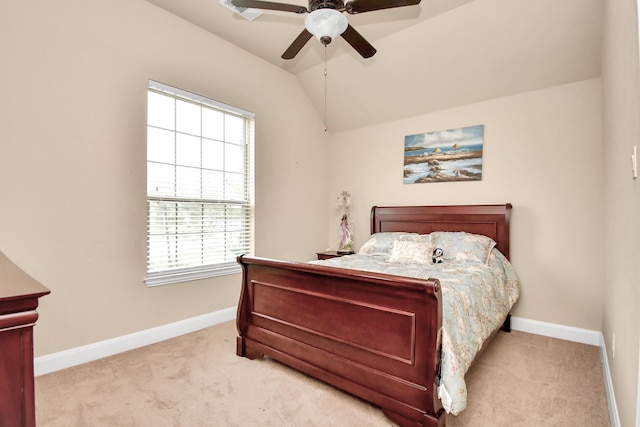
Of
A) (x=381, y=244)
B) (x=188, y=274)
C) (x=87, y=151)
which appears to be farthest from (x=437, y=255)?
(x=87, y=151)

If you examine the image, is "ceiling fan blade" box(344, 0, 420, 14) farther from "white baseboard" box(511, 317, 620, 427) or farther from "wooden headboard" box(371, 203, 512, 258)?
"white baseboard" box(511, 317, 620, 427)

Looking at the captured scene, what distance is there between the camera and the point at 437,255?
3141mm

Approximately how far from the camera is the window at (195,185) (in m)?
2.93

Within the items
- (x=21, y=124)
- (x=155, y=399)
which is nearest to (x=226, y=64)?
(x=21, y=124)

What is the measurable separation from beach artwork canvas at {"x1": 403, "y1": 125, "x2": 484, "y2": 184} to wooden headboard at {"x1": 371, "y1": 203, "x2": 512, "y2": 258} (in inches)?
14.4

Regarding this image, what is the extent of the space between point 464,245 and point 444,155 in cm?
115

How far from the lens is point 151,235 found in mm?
2895

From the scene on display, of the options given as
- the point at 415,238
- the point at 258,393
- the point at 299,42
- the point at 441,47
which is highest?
the point at 441,47

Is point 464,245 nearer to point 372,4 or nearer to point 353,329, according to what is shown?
point 353,329

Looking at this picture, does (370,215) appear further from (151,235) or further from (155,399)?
(155,399)

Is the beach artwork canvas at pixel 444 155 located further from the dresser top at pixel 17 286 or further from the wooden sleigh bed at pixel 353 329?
the dresser top at pixel 17 286

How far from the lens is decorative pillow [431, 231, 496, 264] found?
3029 millimetres

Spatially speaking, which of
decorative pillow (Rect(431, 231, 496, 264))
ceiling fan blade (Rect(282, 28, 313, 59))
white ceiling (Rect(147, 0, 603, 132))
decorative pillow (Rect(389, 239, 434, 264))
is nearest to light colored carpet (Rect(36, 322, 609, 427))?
decorative pillow (Rect(431, 231, 496, 264))

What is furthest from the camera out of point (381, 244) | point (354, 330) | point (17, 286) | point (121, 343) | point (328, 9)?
point (381, 244)
